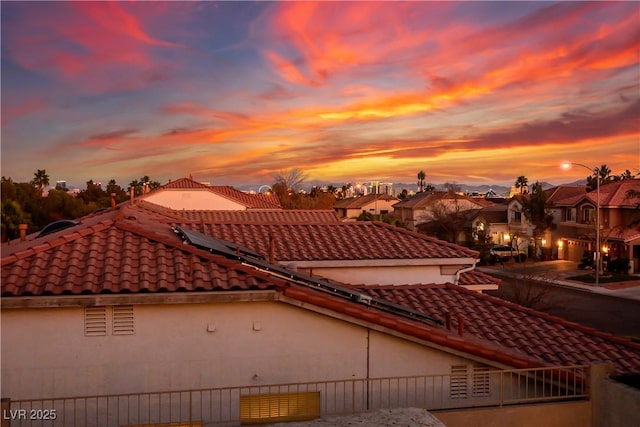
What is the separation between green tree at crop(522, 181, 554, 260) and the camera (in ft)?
180

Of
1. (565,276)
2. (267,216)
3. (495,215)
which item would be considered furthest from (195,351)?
(495,215)

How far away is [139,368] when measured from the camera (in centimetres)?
851

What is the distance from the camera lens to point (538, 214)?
180 ft

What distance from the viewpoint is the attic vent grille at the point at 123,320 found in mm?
8438

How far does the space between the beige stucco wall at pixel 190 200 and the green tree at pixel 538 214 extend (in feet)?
102

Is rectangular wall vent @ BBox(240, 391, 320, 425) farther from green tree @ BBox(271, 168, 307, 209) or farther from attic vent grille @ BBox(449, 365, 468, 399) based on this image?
green tree @ BBox(271, 168, 307, 209)

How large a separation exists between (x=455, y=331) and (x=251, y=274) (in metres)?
4.54

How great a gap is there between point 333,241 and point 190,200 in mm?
27725

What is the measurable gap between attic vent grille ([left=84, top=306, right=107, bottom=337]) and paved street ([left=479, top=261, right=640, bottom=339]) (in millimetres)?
23533

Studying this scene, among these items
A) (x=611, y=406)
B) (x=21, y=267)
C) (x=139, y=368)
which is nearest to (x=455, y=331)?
(x=611, y=406)

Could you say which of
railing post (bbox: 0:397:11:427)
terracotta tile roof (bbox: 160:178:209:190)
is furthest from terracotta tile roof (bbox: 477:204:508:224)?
railing post (bbox: 0:397:11:427)

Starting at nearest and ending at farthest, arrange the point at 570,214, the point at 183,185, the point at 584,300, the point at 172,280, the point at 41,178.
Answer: the point at 172,280 → the point at 584,300 → the point at 183,185 → the point at 570,214 → the point at 41,178

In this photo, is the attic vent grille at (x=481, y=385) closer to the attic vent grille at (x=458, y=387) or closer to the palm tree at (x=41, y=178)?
the attic vent grille at (x=458, y=387)

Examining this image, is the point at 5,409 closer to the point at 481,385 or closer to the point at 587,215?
the point at 481,385
